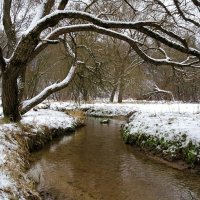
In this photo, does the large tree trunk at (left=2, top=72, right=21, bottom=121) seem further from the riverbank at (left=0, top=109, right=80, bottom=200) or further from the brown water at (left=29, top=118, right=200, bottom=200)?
the brown water at (left=29, top=118, right=200, bottom=200)

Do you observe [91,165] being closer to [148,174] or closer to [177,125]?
[148,174]

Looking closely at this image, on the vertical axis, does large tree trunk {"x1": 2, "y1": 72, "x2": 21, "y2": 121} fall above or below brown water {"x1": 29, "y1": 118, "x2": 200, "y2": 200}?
above

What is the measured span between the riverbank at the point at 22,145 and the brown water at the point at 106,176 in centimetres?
42

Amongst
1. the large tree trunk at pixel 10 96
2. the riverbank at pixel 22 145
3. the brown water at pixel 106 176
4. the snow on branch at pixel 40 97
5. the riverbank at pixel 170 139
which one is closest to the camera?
the riverbank at pixel 22 145

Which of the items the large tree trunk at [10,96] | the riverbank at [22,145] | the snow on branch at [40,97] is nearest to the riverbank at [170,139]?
the riverbank at [22,145]

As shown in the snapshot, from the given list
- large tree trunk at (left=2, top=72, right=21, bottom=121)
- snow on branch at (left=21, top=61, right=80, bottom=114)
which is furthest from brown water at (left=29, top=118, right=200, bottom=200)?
snow on branch at (left=21, top=61, right=80, bottom=114)

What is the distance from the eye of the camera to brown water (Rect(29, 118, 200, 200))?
6.61m

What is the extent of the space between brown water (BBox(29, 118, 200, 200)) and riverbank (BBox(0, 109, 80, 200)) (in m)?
0.42

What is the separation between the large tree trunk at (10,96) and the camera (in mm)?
10609

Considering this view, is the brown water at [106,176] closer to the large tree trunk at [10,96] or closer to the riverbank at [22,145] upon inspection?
the riverbank at [22,145]

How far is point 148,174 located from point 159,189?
1.25 meters

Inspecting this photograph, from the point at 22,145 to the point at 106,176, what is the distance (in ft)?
7.85

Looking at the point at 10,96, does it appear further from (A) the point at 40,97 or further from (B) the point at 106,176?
(B) the point at 106,176

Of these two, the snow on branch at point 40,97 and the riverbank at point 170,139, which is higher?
the snow on branch at point 40,97
